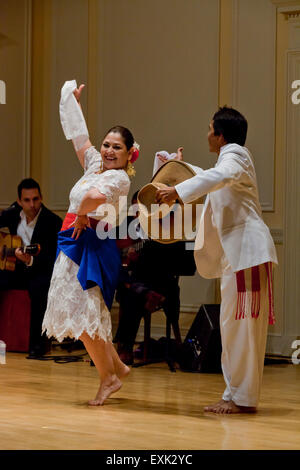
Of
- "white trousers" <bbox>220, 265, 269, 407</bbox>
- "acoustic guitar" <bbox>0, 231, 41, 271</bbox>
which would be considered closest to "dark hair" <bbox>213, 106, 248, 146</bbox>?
"white trousers" <bbox>220, 265, 269, 407</bbox>

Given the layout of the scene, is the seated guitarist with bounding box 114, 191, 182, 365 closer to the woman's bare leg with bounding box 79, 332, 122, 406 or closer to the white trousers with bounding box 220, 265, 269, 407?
the woman's bare leg with bounding box 79, 332, 122, 406

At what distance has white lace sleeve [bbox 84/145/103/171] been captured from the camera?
3.87m

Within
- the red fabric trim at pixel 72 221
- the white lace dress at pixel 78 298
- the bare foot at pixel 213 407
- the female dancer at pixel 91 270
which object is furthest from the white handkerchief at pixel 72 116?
the bare foot at pixel 213 407

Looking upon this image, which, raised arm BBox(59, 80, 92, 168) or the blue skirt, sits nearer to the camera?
the blue skirt

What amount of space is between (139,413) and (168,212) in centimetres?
97

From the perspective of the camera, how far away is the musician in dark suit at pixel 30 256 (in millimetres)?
5609

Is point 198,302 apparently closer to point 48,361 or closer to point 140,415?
point 48,361

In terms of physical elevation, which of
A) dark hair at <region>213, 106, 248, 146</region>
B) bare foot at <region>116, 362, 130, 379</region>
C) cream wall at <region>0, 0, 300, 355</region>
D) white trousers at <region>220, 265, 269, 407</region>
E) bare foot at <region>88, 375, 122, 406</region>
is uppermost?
cream wall at <region>0, 0, 300, 355</region>

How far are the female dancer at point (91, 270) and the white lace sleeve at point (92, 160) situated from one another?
1.1 inches

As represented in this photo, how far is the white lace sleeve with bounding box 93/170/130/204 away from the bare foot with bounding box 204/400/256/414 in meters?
1.10

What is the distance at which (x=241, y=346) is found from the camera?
3523mm

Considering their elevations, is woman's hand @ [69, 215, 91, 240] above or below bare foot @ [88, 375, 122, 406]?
above

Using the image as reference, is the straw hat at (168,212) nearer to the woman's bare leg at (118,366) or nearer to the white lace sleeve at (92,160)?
the white lace sleeve at (92,160)

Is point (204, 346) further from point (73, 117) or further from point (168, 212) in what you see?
point (73, 117)
